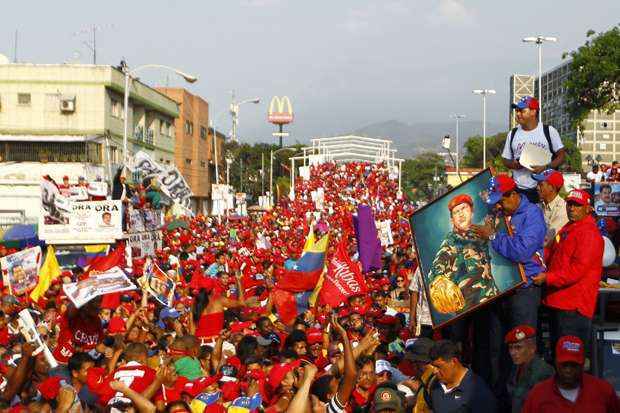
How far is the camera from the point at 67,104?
50.0 meters

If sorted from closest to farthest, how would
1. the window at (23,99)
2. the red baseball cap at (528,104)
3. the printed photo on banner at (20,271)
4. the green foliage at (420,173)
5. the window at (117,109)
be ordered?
the red baseball cap at (528,104) → the printed photo on banner at (20,271) → the window at (23,99) → the window at (117,109) → the green foliage at (420,173)

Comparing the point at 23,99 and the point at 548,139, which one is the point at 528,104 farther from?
the point at 23,99

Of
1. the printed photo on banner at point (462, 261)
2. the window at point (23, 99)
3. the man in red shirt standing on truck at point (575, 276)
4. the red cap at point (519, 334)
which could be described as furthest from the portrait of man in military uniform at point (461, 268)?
the window at point (23, 99)

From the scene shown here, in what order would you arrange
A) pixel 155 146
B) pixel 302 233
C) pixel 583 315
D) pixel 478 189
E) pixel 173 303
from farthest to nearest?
pixel 155 146, pixel 302 233, pixel 173 303, pixel 478 189, pixel 583 315

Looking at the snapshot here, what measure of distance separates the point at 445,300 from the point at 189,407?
1.98m

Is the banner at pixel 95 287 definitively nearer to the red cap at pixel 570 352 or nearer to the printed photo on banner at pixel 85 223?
the red cap at pixel 570 352

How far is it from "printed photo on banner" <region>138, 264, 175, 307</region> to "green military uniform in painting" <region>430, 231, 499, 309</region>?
8379 millimetres

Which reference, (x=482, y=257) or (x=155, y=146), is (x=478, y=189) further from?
(x=155, y=146)

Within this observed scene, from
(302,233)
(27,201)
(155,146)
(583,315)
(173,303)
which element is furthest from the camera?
(155,146)

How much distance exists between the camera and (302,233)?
3550 centimetres

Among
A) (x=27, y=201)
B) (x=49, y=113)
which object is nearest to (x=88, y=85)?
(x=49, y=113)

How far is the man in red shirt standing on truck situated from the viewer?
595cm

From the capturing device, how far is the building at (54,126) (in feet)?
158

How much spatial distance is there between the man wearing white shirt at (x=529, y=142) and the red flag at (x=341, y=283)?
20.1 ft
